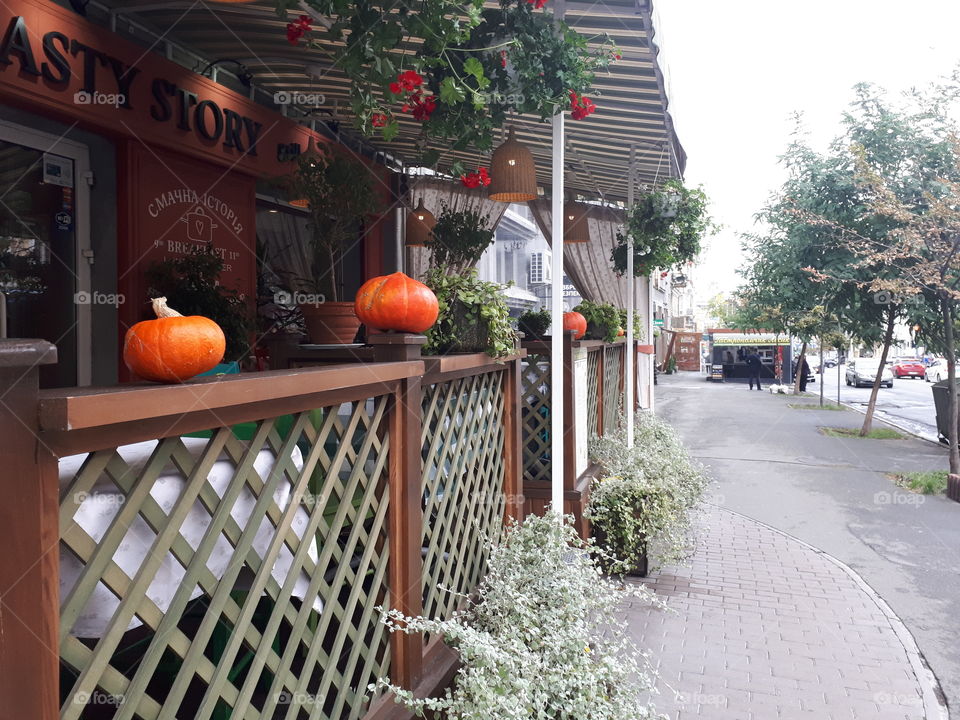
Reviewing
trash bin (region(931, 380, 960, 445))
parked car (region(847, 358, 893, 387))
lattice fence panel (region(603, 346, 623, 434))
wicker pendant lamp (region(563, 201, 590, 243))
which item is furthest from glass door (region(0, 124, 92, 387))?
parked car (region(847, 358, 893, 387))

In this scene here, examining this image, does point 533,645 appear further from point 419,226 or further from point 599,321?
point 419,226

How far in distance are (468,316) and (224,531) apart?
1850 mm

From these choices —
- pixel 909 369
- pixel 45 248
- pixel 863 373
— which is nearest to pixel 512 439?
pixel 45 248

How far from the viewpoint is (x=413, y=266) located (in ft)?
28.9

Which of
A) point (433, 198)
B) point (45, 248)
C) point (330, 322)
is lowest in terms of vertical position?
point (330, 322)

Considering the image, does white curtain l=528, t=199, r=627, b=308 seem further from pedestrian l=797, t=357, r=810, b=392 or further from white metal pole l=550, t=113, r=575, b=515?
pedestrian l=797, t=357, r=810, b=392

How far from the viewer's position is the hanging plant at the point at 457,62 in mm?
2301

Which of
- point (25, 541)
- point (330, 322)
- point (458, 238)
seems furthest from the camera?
point (458, 238)

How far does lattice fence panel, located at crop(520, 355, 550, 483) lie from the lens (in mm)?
5535

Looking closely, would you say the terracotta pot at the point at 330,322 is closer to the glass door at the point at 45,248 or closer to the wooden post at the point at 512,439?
the wooden post at the point at 512,439

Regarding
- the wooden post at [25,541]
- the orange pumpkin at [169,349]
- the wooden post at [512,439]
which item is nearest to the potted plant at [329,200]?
the wooden post at [512,439]

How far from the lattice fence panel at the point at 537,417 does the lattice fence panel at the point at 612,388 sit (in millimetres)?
1956

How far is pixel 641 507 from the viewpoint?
520cm

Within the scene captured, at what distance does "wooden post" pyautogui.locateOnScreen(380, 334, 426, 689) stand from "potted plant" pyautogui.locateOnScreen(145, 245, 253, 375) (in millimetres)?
2815
